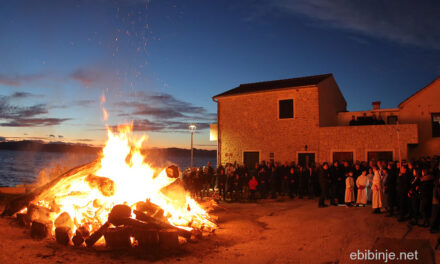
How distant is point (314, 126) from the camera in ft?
64.4

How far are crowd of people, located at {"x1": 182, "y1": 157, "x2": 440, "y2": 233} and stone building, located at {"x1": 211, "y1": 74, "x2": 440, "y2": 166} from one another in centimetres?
285

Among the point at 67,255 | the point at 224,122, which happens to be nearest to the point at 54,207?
the point at 67,255

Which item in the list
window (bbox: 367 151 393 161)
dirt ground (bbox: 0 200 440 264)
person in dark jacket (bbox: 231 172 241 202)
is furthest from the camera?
window (bbox: 367 151 393 161)

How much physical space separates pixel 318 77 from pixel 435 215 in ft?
50.6

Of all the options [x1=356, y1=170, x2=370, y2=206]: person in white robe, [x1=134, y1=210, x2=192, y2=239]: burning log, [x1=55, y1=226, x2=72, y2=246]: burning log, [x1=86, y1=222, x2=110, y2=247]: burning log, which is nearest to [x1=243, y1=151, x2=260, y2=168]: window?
[x1=356, y1=170, x2=370, y2=206]: person in white robe

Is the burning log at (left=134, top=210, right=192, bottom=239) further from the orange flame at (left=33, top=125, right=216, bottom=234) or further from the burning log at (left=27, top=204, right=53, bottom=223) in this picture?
the burning log at (left=27, top=204, right=53, bottom=223)

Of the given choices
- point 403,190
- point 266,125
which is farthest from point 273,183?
point 403,190

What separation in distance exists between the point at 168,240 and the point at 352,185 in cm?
825

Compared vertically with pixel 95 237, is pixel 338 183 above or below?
above

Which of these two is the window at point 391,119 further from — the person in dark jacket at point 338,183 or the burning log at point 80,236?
the burning log at point 80,236

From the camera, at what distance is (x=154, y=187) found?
10.7 meters

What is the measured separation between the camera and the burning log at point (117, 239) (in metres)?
7.22

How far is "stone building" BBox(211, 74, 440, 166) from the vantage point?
17938 mm

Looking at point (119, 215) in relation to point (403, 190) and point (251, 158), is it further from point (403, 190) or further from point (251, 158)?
point (251, 158)
